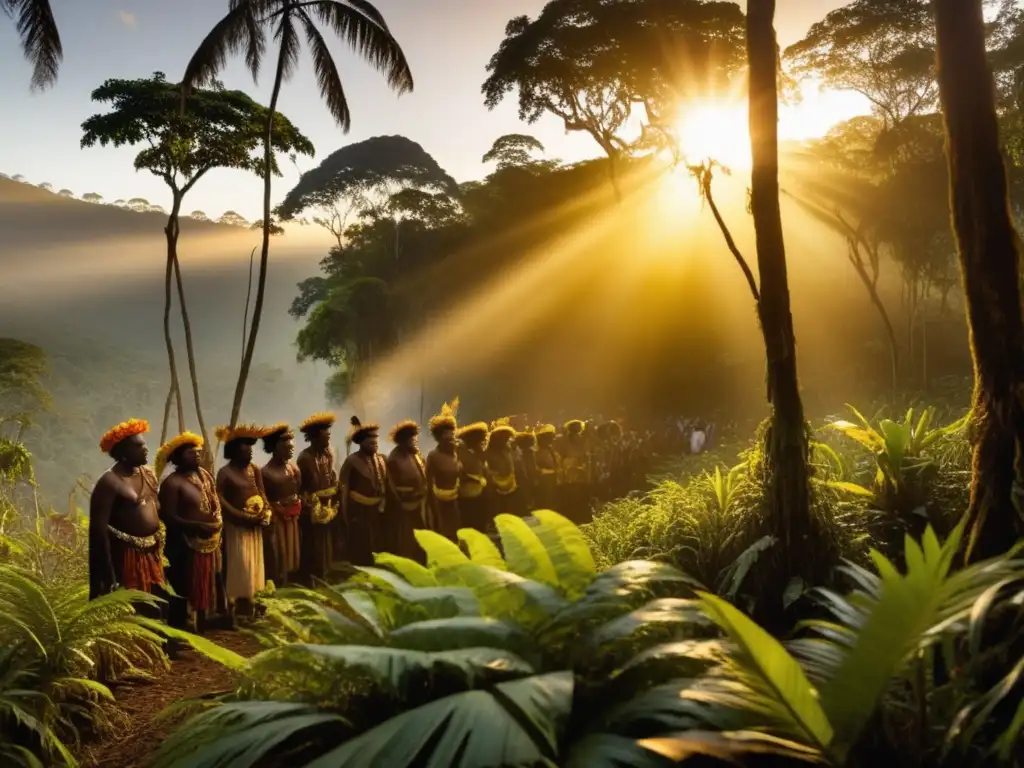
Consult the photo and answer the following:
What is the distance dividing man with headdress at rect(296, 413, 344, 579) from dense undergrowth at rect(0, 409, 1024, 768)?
409 cm

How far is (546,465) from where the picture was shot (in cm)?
1382

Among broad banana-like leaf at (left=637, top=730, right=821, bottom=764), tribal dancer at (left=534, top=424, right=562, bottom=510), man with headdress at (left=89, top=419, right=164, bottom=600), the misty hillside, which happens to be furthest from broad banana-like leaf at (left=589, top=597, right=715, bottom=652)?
the misty hillside

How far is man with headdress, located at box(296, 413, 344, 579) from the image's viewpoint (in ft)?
28.3

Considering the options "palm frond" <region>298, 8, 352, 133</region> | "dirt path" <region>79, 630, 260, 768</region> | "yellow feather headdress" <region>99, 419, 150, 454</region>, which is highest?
"palm frond" <region>298, 8, 352, 133</region>

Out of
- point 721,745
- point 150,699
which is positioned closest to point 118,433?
point 150,699

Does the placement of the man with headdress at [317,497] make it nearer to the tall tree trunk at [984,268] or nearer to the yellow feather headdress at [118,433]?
the yellow feather headdress at [118,433]

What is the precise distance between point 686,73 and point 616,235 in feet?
38.2

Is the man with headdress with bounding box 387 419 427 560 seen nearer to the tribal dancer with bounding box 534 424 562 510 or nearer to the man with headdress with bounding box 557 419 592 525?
the tribal dancer with bounding box 534 424 562 510

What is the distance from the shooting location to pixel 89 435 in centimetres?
10594

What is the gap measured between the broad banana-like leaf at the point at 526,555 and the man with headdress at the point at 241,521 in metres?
4.76

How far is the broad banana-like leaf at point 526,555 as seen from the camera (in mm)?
3184

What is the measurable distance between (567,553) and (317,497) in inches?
237

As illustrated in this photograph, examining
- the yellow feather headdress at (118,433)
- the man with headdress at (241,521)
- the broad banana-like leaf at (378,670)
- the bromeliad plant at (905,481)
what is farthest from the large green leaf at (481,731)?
the man with headdress at (241,521)

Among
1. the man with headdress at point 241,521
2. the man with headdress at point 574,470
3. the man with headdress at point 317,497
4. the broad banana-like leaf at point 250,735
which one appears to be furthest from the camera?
the man with headdress at point 574,470
